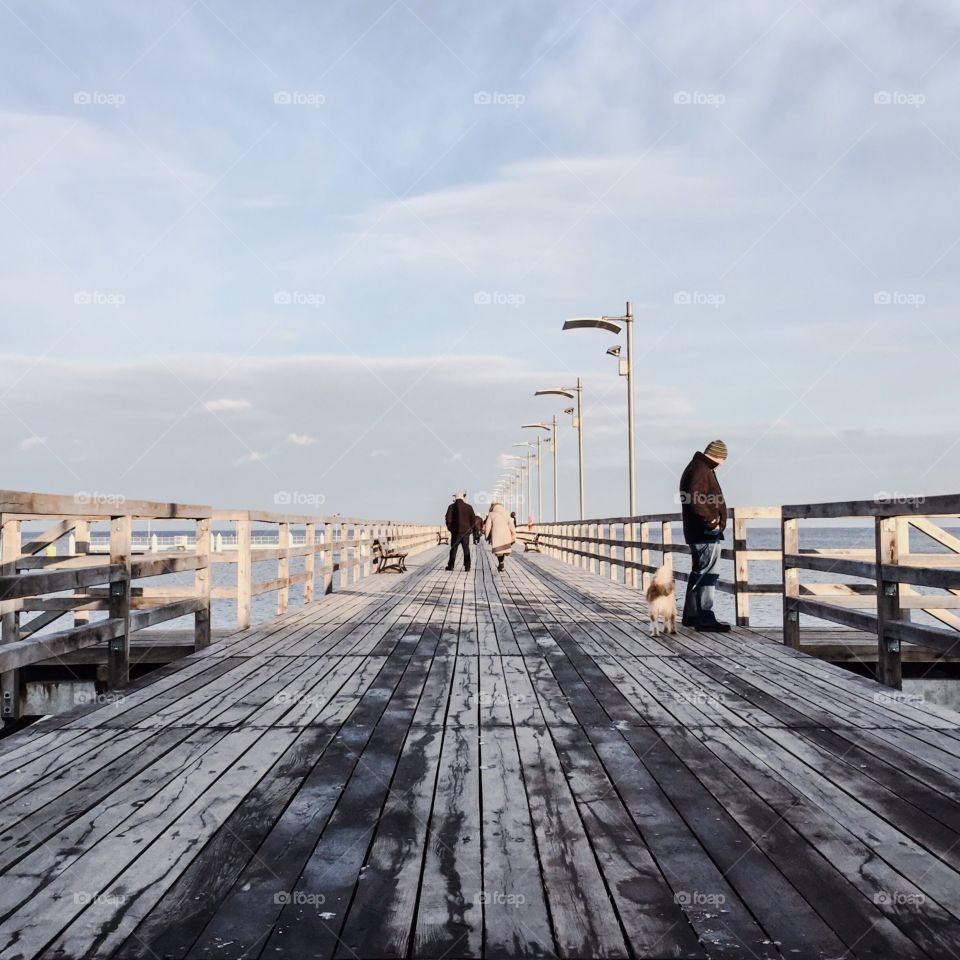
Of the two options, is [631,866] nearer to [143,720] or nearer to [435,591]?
[143,720]

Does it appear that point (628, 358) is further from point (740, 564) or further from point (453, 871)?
point (453, 871)

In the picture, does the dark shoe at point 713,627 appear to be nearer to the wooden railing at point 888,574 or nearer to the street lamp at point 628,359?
the wooden railing at point 888,574

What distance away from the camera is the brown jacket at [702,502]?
346 inches

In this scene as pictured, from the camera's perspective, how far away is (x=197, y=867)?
2.85 m

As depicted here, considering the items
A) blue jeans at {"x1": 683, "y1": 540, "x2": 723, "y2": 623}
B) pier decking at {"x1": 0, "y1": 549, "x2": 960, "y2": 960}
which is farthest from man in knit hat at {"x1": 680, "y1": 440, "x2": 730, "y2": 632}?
pier decking at {"x1": 0, "y1": 549, "x2": 960, "y2": 960}

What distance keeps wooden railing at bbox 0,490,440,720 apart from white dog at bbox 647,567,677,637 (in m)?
4.09

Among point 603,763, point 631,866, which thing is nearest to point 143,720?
point 603,763

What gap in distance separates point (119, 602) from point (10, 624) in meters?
4.44

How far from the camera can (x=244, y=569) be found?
9195 millimetres

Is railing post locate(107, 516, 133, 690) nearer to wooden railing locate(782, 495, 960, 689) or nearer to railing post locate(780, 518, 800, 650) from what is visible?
wooden railing locate(782, 495, 960, 689)

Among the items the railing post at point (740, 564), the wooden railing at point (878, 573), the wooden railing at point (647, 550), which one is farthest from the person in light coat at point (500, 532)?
the railing post at point (740, 564)

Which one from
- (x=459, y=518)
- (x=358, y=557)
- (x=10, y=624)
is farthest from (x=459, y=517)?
(x=10, y=624)

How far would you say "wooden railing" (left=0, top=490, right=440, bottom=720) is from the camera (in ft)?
16.9

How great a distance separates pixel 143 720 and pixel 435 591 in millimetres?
9956
